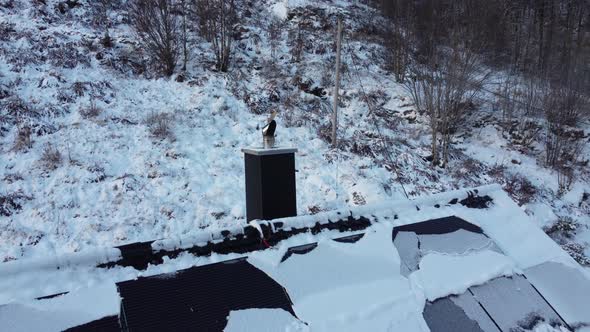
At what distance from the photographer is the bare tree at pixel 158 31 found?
10656 millimetres

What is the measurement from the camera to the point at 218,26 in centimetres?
1272

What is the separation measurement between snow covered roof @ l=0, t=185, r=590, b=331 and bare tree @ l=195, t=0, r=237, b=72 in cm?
964

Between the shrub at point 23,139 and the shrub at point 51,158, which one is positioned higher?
the shrub at point 23,139

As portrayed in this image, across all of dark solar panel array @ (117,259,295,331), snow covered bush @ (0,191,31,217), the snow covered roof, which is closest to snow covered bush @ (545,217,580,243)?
the snow covered roof

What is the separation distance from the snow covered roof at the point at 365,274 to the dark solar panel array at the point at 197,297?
0.9 inches

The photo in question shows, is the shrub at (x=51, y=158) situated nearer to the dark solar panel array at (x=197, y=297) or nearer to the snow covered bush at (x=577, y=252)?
the dark solar panel array at (x=197, y=297)

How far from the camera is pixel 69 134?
302 inches

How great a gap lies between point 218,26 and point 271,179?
10607mm

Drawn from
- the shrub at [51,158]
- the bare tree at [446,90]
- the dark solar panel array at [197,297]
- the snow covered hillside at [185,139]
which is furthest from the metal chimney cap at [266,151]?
the bare tree at [446,90]

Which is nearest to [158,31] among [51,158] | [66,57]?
[66,57]

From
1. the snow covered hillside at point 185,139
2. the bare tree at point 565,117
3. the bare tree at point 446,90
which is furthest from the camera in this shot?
the bare tree at point 565,117

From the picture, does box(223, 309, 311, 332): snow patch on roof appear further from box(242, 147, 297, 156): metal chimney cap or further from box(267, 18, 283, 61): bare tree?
box(267, 18, 283, 61): bare tree

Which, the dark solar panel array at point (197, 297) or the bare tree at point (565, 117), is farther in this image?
the bare tree at point (565, 117)

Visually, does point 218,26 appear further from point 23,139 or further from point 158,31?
point 23,139
